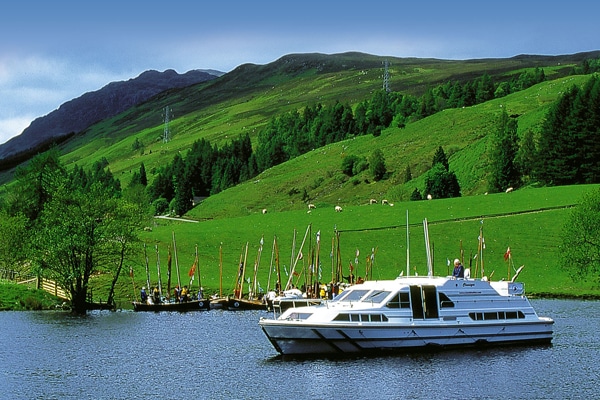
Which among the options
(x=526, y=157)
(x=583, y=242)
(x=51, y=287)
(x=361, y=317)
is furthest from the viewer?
(x=526, y=157)

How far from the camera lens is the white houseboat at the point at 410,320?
60094mm

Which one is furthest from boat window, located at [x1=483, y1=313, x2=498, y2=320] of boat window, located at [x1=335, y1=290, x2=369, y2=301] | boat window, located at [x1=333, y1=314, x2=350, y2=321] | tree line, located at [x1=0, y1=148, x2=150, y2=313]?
tree line, located at [x1=0, y1=148, x2=150, y2=313]

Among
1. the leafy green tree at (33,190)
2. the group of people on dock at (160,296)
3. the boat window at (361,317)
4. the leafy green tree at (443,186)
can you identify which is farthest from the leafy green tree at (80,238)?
the leafy green tree at (443,186)

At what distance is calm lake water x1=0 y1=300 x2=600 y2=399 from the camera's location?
49.7 meters

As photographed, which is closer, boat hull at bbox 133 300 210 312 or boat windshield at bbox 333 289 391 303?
boat windshield at bbox 333 289 391 303

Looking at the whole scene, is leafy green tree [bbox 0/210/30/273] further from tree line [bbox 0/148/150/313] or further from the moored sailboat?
the moored sailboat

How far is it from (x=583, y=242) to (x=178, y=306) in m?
46.4

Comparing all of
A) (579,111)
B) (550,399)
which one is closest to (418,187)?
(579,111)

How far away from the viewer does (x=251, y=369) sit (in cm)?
5688

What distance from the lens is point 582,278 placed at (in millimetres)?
101750

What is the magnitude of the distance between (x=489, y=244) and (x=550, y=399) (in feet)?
257

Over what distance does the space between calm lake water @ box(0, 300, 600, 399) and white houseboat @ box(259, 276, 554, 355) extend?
1.32 metres

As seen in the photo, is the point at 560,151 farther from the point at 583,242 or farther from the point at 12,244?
the point at 12,244

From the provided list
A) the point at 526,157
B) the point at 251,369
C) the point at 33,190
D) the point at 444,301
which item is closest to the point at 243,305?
the point at 444,301
